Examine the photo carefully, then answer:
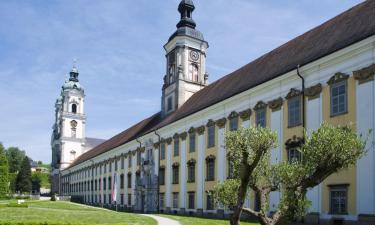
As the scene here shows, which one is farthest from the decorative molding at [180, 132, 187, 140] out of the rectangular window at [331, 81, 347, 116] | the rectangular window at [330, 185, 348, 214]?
the rectangular window at [330, 185, 348, 214]

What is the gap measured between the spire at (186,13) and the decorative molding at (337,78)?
33.4 m

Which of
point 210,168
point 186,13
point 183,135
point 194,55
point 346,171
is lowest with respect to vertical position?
point 210,168

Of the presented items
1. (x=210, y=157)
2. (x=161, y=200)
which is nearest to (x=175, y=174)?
(x=161, y=200)

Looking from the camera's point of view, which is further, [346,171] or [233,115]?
[233,115]

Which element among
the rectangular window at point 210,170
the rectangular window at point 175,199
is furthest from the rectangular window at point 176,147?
the rectangular window at point 210,170

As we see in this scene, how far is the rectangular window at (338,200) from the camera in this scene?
75.5 ft

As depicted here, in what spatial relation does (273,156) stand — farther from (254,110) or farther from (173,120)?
(173,120)

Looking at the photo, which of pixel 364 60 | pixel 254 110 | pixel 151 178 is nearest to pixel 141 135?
pixel 151 178

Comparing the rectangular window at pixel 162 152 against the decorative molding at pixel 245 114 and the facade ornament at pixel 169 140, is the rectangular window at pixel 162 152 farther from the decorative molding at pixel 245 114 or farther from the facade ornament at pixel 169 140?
the decorative molding at pixel 245 114

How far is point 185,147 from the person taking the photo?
4128 centimetres

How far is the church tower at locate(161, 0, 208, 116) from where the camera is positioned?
52.6 meters

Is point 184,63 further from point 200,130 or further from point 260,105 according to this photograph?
point 260,105

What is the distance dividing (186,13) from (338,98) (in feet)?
116

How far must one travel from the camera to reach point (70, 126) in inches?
4377
